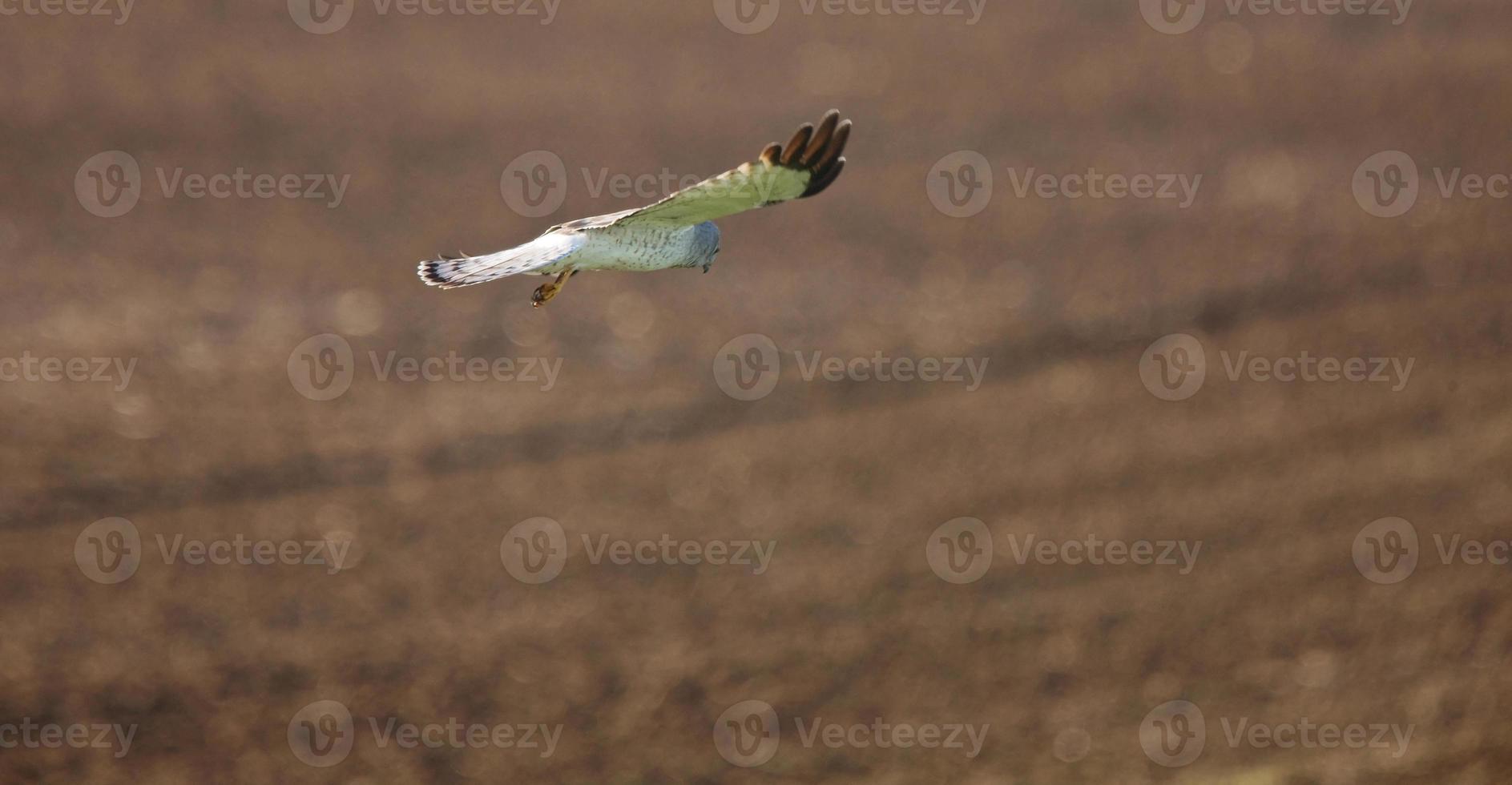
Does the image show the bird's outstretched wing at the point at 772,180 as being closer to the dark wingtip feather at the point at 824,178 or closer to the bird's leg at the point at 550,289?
the dark wingtip feather at the point at 824,178

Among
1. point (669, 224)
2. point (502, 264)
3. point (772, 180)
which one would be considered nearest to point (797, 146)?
point (772, 180)

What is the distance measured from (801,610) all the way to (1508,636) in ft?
19.7

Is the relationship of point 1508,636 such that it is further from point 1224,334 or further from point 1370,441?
point 1224,334

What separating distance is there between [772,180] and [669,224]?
42 centimetres

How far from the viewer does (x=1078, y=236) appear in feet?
43.2

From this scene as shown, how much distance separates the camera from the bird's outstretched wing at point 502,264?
359 cm

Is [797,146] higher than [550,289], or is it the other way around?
[797,146]

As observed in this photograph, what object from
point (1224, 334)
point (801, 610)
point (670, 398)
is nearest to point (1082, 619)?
point (801, 610)

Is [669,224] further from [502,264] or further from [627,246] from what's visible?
[502,264]

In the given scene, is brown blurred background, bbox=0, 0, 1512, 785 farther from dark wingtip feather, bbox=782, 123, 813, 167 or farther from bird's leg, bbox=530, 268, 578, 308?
dark wingtip feather, bbox=782, 123, 813, 167

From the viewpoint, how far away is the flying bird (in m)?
3.44

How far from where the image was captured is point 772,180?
11.5 feet

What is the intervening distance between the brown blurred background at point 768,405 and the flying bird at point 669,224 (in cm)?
766

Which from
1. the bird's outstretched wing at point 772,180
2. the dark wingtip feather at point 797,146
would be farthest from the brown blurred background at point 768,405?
the dark wingtip feather at point 797,146
